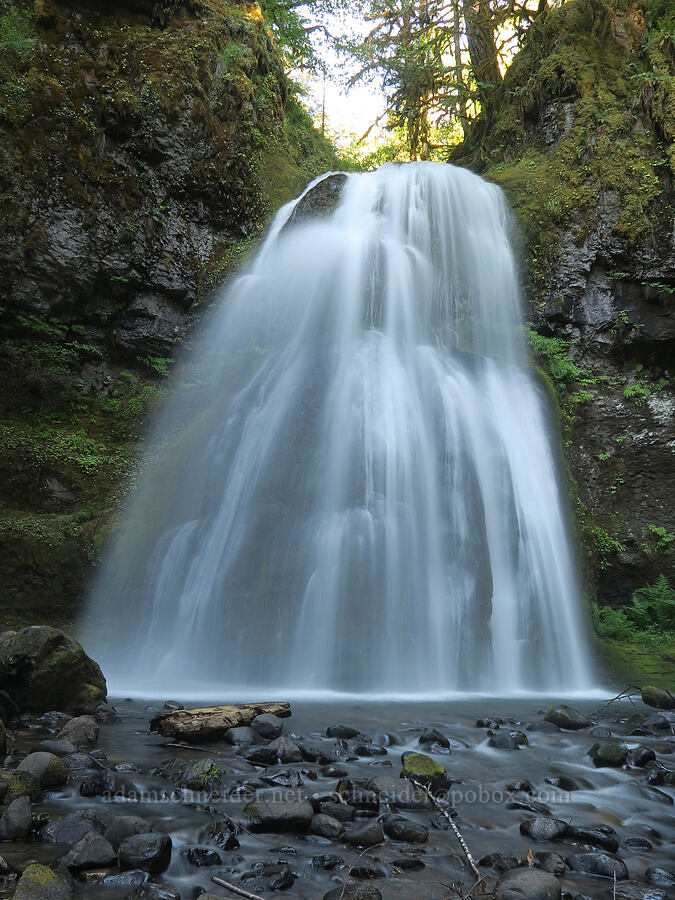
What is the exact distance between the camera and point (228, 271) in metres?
11.8

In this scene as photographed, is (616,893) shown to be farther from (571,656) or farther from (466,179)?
(466,179)

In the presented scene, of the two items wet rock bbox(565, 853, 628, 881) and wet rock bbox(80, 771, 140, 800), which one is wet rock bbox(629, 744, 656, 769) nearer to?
wet rock bbox(565, 853, 628, 881)

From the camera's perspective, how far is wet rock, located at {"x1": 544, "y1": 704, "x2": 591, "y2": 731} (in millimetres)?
4688

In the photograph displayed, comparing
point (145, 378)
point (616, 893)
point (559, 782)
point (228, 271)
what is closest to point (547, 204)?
point (228, 271)

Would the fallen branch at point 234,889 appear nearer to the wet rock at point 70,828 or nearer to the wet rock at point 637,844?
the wet rock at point 70,828

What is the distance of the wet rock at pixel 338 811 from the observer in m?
2.68

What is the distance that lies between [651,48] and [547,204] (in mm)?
4175

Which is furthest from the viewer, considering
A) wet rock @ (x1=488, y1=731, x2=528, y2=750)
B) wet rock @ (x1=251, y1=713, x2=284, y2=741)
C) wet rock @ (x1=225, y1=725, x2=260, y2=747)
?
wet rock @ (x1=488, y1=731, x2=528, y2=750)

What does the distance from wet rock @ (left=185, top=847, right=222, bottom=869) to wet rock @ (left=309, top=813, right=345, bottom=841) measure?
45 cm

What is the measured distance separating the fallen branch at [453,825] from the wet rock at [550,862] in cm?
28

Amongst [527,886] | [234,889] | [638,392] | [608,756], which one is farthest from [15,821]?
[638,392]

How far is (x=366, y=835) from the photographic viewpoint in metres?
2.46

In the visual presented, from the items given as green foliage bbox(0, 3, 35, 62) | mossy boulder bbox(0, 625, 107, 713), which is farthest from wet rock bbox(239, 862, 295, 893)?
green foliage bbox(0, 3, 35, 62)

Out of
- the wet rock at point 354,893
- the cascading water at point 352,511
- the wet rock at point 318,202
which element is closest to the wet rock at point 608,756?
the wet rock at point 354,893
